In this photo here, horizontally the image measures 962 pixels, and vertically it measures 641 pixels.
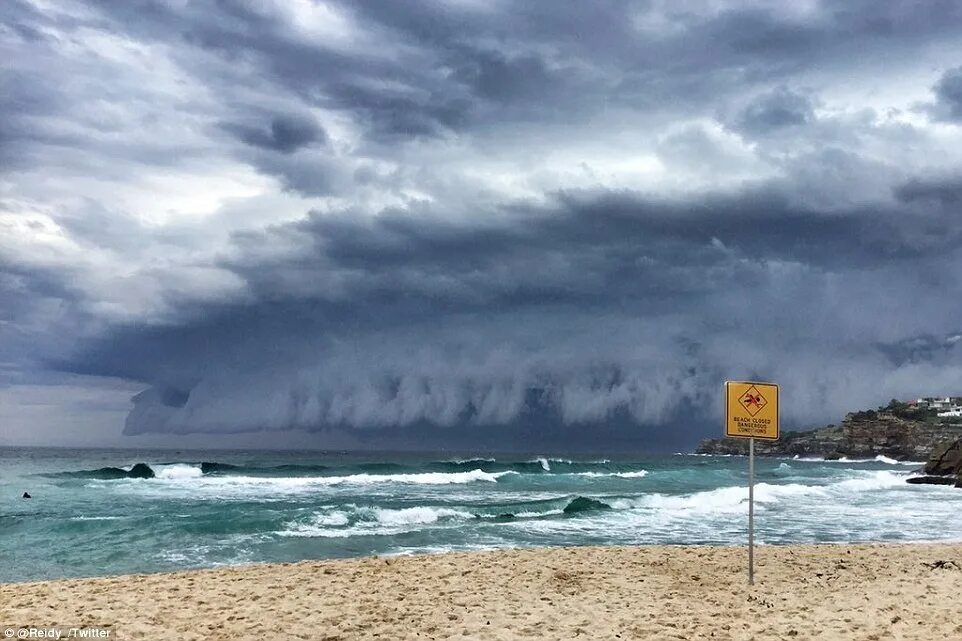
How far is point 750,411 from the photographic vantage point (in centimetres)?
1101

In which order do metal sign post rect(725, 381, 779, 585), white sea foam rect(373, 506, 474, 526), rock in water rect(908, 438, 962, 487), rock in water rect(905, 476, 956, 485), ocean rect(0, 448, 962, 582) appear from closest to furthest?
metal sign post rect(725, 381, 779, 585), ocean rect(0, 448, 962, 582), white sea foam rect(373, 506, 474, 526), rock in water rect(905, 476, 956, 485), rock in water rect(908, 438, 962, 487)

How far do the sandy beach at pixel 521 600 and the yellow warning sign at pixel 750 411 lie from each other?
7.55ft

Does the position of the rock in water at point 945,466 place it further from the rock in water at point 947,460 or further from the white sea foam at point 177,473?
the white sea foam at point 177,473

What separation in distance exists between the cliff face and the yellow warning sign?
333ft

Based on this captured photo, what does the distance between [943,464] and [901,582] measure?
1808 inches

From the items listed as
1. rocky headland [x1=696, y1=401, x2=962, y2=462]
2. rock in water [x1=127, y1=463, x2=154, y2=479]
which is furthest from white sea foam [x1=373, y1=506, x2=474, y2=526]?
A: rocky headland [x1=696, y1=401, x2=962, y2=462]

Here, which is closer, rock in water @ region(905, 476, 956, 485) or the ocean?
the ocean

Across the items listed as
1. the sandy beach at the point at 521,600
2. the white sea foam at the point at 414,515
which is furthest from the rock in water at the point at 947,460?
the sandy beach at the point at 521,600

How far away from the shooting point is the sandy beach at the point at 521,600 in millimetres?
8727

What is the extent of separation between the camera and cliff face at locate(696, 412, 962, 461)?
12206 centimetres

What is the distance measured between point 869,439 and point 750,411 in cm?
14286

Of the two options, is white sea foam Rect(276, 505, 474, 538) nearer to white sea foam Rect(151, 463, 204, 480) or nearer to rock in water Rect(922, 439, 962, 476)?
white sea foam Rect(151, 463, 204, 480)

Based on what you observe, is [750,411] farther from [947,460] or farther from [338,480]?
[947,460]

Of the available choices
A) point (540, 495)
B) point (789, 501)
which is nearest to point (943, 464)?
point (789, 501)
